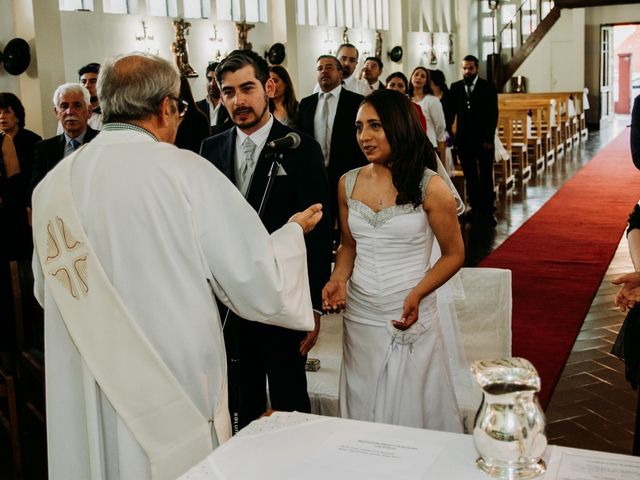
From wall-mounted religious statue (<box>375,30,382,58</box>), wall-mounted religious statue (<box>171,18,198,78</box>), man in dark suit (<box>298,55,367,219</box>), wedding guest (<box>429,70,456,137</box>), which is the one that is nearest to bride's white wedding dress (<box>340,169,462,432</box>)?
man in dark suit (<box>298,55,367,219</box>)

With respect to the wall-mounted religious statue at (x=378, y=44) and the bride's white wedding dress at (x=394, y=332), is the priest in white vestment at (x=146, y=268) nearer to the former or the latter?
the bride's white wedding dress at (x=394, y=332)

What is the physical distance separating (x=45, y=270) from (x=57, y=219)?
185 millimetres

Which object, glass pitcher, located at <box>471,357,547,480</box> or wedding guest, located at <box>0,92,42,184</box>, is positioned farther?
wedding guest, located at <box>0,92,42,184</box>

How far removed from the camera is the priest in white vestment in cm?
238

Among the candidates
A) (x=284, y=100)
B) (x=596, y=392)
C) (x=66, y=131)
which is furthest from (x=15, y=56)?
(x=596, y=392)

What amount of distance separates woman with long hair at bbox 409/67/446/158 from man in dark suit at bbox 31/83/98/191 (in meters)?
4.95

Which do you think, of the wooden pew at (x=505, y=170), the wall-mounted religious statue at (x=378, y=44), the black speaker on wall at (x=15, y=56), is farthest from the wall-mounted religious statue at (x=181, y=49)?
the wall-mounted religious statue at (x=378, y=44)

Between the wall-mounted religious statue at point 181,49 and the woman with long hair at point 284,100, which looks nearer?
the woman with long hair at point 284,100

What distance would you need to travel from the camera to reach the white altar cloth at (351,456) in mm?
1761

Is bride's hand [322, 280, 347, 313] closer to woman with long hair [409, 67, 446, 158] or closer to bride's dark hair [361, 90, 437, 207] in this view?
bride's dark hair [361, 90, 437, 207]

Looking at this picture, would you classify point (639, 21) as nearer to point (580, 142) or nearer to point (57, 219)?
point (580, 142)

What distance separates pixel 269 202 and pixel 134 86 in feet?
2.97

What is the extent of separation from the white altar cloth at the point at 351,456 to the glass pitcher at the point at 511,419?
2.4 inches

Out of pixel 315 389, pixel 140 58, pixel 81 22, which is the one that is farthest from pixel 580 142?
pixel 140 58
